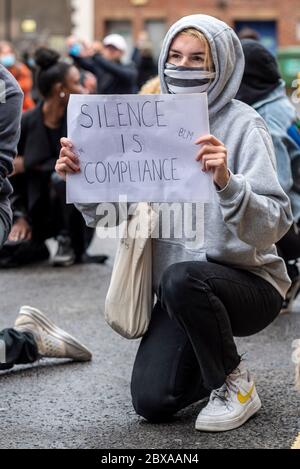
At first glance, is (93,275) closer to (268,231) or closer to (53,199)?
(53,199)

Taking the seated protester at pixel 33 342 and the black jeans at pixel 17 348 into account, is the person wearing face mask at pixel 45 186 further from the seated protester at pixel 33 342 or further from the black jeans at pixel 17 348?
the black jeans at pixel 17 348

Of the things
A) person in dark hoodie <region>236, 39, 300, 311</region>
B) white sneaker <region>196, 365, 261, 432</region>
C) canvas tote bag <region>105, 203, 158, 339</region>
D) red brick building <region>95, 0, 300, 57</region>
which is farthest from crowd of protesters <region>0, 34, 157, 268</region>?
red brick building <region>95, 0, 300, 57</region>

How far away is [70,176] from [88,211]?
29 centimetres

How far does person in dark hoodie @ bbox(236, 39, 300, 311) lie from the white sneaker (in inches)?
76.0

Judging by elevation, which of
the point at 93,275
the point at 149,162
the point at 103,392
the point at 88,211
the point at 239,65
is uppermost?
the point at 239,65

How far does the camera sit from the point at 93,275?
24.7ft

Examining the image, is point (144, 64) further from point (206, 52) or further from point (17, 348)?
point (206, 52)

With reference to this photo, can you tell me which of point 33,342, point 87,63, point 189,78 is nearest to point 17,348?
point 33,342

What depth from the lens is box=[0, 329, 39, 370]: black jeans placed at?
452cm

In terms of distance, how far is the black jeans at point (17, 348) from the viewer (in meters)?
4.52

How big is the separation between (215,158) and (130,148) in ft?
1.33

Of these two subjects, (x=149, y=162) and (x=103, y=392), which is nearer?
(x=149, y=162)

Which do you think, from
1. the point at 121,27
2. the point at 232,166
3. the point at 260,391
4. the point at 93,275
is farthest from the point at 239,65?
the point at 121,27

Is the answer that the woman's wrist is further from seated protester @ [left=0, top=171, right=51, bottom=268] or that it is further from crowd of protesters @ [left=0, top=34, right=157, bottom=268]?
seated protester @ [left=0, top=171, right=51, bottom=268]
